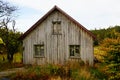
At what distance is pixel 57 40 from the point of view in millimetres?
35438

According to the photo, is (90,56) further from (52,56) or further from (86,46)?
(52,56)

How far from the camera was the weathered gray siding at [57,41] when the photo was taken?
34.5 meters

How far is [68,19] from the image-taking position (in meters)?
35.0

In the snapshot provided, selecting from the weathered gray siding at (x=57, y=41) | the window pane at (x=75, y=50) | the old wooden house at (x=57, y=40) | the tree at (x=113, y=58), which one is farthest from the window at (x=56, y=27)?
the tree at (x=113, y=58)

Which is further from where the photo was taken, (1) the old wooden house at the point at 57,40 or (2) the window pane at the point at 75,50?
(2) the window pane at the point at 75,50

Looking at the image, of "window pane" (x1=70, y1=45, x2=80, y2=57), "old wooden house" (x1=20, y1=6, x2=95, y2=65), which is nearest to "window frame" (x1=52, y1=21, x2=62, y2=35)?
"old wooden house" (x1=20, y1=6, x2=95, y2=65)

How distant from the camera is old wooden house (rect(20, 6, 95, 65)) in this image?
113 feet

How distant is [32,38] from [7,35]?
409 inches

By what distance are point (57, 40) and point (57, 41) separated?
110 millimetres

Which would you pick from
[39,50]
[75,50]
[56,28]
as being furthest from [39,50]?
[75,50]

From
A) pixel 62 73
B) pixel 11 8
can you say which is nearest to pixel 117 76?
pixel 62 73

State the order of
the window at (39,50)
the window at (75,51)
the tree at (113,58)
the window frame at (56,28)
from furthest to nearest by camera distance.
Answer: the window at (39,50) < the window frame at (56,28) < the window at (75,51) < the tree at (113,58)

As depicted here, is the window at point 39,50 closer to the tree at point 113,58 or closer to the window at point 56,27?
the window at point 56,27

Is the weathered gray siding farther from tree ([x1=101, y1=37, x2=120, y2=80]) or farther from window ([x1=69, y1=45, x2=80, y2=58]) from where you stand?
tree ([x1=101, y1=37, x2=120, y2=80])
